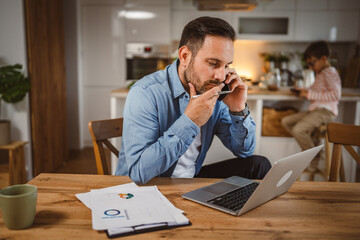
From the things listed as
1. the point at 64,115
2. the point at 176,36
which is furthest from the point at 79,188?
the point at 176,36


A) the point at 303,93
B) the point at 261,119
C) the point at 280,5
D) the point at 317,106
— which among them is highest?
the point at 280,5

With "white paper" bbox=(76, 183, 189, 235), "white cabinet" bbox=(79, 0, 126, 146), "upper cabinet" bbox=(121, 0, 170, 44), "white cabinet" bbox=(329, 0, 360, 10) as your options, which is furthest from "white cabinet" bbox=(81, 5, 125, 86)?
"white paper" bbox=(76, 183, 189, 235)

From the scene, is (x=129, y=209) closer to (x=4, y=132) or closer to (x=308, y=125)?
(x=4, y=132)

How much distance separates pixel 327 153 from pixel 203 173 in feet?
3.72

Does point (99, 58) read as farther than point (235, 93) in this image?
Yes

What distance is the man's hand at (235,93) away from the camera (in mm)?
1369

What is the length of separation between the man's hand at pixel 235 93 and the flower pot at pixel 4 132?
2.10 meters

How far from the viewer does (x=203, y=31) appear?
1.32 metres

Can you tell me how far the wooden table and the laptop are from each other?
22 millimetres

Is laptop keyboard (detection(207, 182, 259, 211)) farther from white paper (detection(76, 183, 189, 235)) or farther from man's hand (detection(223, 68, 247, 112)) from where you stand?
man's hand (detection(223, 68, 247, 112))

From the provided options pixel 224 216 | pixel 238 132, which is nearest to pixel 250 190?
pixel 224 216

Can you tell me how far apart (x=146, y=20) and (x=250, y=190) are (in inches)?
161

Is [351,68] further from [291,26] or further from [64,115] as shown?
[64,115]

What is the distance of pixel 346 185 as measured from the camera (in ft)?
3.67
